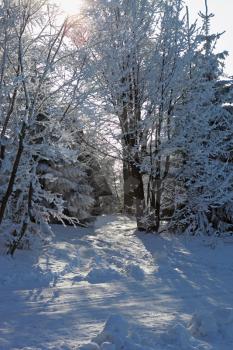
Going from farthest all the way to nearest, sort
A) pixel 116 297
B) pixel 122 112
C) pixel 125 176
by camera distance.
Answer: pixel 125 176, pixel 122 112, pixel 116 297

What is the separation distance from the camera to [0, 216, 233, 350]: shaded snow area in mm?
5320

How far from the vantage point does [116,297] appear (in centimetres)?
785

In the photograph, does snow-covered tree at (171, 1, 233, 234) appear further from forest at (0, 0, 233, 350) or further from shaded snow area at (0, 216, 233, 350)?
shaded snow area at (0, 216, 233, 350)

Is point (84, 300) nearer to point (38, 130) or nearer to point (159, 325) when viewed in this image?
point (159, 325)

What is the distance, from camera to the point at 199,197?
1734cm

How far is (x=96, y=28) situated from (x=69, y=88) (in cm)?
196

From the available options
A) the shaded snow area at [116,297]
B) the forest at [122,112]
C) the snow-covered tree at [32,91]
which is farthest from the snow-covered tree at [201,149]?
the snow-covered tree at [32,91]

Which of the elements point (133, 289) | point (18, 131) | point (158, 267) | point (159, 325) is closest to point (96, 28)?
point (18, 131)

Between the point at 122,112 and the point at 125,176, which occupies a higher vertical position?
the point at 122,112

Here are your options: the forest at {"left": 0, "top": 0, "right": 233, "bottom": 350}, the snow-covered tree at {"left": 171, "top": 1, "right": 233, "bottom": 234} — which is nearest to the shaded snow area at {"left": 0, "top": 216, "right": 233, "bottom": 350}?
the forest at {"left": 0, "top": 0, "right": 233, "bottom": 350}

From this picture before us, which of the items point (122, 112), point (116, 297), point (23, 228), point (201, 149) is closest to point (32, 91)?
point (23, 228)

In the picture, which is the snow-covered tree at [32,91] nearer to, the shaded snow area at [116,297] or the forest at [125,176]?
the forest at [125,176]

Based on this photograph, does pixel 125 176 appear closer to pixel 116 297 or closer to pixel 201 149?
pixel 201 149

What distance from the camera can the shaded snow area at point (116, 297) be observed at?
5.32m
